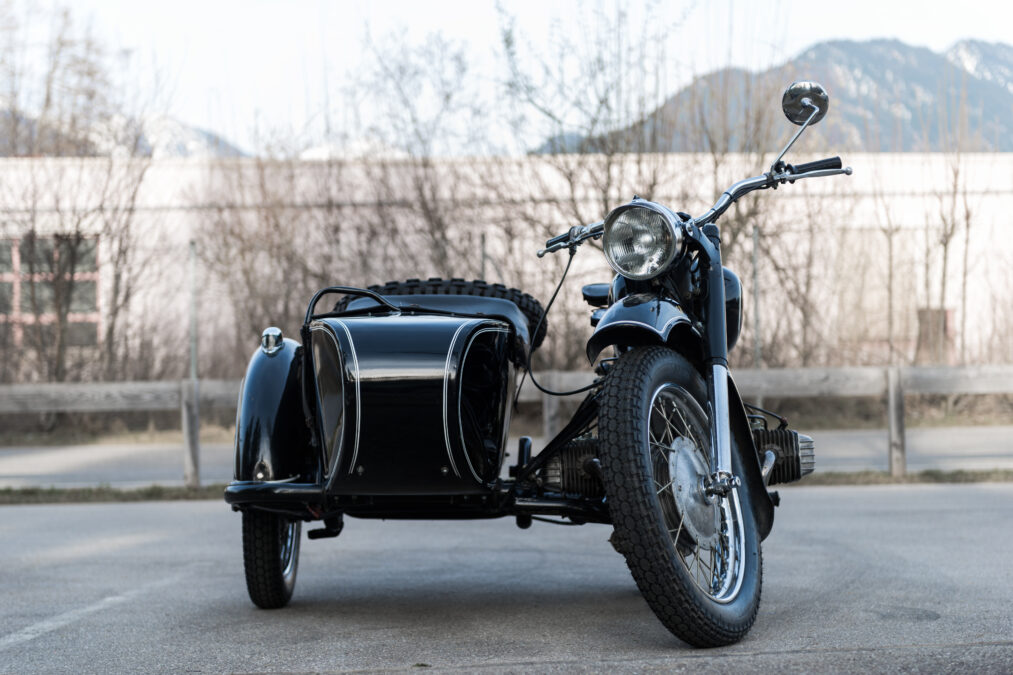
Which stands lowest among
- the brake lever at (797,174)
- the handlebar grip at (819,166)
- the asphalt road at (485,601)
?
the asphalt road at (485,601)

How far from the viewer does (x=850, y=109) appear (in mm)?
16844

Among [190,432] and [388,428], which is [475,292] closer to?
[388,428]

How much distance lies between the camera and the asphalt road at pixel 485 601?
3.64 metres

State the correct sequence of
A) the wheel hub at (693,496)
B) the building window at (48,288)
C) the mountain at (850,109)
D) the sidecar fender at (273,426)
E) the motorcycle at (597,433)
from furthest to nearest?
the building window at (48,288), the mountain at (850,109), the sidecar fender at (273,426), the wheel hub at (693,496), the motorcycle at (597,433)

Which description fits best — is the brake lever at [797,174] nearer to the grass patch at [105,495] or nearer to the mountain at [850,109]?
the grass patch at [105,495]

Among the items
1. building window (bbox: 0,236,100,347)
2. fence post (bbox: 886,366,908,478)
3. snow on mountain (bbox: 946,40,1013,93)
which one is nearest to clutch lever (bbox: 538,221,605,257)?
fence post (bbox: 886,366,908,478)

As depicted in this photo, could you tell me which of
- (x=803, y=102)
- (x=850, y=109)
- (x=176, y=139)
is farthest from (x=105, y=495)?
(x=850, y=109)

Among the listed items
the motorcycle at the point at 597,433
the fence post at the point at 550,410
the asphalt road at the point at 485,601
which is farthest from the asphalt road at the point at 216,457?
the motorcycle at the point at 597,433

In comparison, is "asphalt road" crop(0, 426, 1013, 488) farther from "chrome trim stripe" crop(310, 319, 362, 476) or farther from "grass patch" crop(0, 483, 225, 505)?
"chrome trim stripe" crop(310, 319, 362, 476)

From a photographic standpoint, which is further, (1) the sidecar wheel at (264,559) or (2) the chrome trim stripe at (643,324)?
(1) the sidecar wheel at (264,559)

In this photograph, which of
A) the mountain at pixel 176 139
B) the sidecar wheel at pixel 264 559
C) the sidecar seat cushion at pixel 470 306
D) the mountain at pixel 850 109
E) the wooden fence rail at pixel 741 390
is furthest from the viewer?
the mountain at pixel 176 139

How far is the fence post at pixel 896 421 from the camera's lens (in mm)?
10109

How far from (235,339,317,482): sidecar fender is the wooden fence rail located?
5.58 metres

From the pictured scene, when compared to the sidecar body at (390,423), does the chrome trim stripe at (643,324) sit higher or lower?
higher
